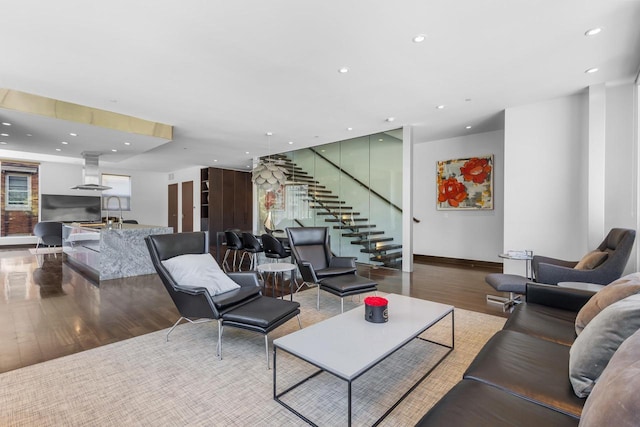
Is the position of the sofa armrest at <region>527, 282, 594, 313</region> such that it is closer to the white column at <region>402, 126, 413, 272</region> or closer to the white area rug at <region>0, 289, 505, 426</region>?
the white area rug at <region>0, 289, 505, 426</region>

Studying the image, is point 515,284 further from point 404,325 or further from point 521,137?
point 521,137

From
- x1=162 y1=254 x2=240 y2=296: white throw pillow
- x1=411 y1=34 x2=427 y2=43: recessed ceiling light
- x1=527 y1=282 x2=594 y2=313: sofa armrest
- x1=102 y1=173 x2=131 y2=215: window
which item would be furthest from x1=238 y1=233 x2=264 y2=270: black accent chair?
x1=102 y1=173 x2=131 y2=215: window

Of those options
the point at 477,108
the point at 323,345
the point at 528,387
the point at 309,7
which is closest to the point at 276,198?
the point at 477,108

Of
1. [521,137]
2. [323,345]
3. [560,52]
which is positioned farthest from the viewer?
[521,137]

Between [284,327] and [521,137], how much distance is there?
4583mm

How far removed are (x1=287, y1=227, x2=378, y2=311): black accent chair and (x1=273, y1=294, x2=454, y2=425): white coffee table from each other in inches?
35.7

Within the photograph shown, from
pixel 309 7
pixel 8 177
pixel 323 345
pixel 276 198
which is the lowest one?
pixel 323 345

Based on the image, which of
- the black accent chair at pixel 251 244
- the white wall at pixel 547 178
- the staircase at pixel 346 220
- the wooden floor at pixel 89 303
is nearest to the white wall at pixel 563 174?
the white wall at pixel 547 178

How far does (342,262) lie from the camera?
3.98m

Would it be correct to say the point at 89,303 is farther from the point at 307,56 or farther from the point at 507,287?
the point at 507,287

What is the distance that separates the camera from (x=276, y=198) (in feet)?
29.1

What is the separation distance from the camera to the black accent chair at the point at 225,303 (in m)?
2.31

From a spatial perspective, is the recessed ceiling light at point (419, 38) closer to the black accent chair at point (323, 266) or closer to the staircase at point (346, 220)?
the black accent chair at point (323, 266)

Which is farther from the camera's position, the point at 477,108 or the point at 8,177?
the point at 8,177
